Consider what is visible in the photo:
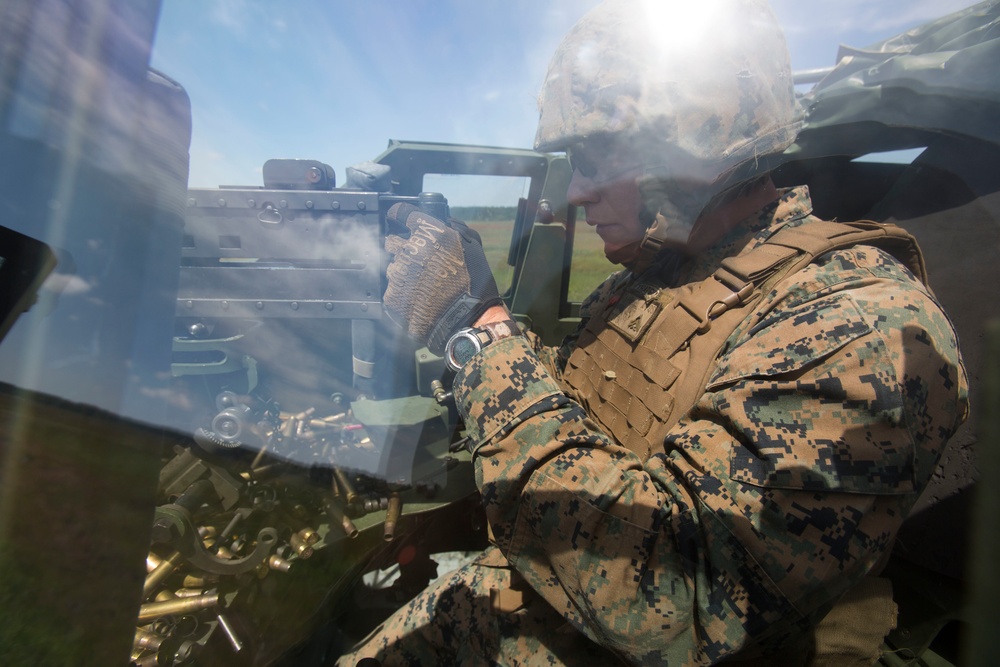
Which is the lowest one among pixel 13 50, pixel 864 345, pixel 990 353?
pixel 864 345

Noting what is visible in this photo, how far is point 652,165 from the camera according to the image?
4.47 ft

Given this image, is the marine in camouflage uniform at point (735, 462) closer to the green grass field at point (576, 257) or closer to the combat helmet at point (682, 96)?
the combat helmet at point (682, 96)

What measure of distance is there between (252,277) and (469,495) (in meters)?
1.26

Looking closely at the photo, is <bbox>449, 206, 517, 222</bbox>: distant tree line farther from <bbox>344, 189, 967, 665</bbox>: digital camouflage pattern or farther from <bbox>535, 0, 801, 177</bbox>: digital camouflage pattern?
<bbox>344, 189, 967, 665</bbox>: digital camouflage pattern

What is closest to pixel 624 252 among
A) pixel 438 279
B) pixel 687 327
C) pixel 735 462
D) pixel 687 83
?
pixel 687 327

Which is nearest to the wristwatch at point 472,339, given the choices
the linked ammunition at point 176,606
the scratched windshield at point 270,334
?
the scratched windshield at point 270,334

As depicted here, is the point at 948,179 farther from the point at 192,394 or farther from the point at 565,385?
the point at 192,394

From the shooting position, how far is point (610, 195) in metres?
1.45

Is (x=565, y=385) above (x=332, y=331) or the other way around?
the other way around

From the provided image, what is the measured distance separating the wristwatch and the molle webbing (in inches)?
13.8

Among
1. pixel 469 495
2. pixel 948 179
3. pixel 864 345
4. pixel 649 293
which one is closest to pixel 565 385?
pixel 649 293

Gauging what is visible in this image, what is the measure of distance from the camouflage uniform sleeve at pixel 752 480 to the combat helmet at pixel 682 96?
0.41m

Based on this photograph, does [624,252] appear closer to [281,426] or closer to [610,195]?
[610,195]

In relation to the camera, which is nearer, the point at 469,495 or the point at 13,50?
the point at 13,50
